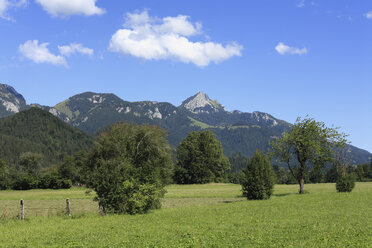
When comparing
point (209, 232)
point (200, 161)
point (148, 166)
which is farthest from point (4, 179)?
point (209, 232)

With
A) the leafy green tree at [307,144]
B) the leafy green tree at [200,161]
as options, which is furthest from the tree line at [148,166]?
the leafy green tree at [200,161]

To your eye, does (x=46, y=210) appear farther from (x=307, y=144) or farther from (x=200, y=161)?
(x=200, y=161)

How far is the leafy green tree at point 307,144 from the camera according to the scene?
2219 inches

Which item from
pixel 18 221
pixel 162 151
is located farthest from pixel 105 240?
pixel 162 151

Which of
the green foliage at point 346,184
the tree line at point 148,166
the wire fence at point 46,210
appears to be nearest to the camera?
the wire fence at point 46,210

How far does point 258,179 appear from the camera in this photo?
44.9 meters

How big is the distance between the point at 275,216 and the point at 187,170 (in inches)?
3837

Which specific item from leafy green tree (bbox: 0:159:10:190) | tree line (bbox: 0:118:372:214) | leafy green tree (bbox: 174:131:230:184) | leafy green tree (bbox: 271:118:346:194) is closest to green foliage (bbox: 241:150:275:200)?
tree line (bbox: 0:118:372:214)

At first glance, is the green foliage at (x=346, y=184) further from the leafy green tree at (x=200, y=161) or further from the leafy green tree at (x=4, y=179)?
the leafy green tree at (x=4, y=179)

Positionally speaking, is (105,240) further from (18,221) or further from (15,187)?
(15,187)

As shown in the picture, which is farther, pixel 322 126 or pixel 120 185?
pixel 322 126

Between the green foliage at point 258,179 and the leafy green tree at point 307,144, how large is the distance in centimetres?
1250

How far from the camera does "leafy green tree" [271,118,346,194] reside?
5638cm

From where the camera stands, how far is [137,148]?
165 feet
